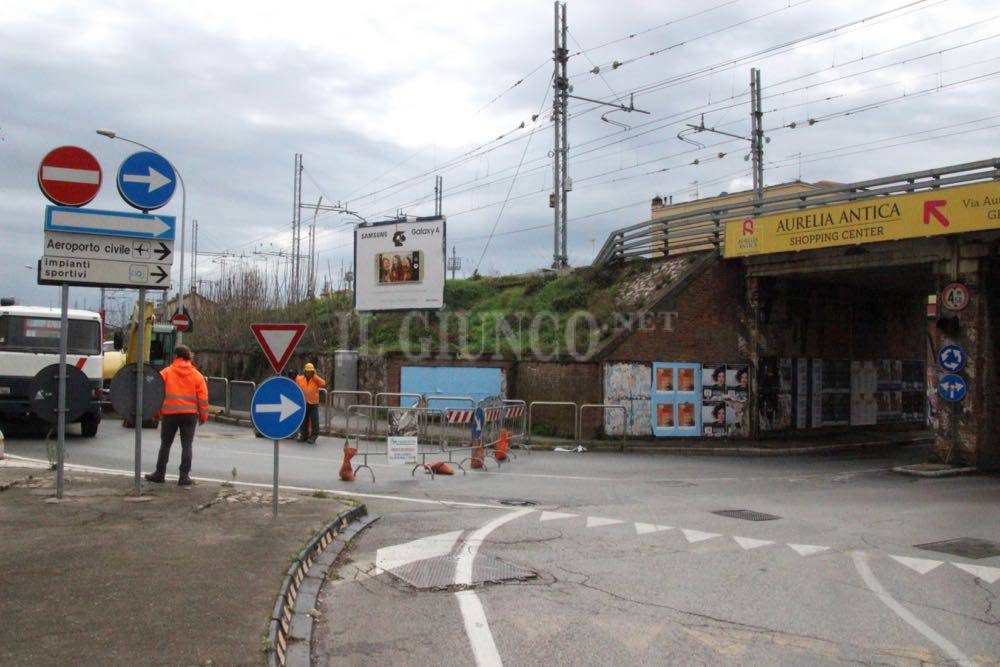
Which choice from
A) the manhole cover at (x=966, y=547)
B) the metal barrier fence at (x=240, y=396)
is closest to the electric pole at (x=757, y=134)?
the metal barrier fence at (x=240, y=396)

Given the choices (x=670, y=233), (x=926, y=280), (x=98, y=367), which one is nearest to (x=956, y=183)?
(x=926, y=280)

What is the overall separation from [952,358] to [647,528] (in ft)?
35.6

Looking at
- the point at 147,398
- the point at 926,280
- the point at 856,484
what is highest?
the point at 926,280

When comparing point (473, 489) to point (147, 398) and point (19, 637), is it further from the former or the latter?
point (19, 637)

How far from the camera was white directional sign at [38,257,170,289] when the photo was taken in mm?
9211

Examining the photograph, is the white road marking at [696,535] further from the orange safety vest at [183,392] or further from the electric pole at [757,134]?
the electric pole at [757,134]

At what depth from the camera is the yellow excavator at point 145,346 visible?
20.3 meters

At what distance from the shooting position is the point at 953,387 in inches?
695

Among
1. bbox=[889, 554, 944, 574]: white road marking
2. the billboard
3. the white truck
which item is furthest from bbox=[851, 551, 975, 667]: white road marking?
the billboard

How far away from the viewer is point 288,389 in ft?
30.3

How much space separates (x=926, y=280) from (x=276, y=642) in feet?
77.0

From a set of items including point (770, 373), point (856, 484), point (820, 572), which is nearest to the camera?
point (820, 572)

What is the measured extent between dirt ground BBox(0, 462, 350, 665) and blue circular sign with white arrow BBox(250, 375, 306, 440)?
0.94m

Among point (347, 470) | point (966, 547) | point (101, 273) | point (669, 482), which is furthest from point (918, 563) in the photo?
point (101, 273)
